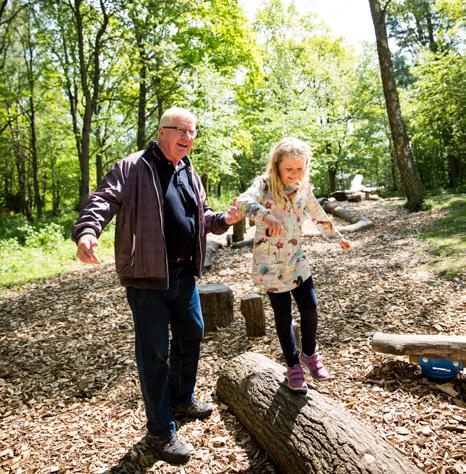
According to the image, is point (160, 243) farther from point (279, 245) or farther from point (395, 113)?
point (395, 113)

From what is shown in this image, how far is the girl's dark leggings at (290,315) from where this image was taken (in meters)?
2.82

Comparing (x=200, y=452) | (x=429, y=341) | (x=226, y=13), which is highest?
(x=226, y=13)

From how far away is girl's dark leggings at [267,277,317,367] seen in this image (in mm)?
2822

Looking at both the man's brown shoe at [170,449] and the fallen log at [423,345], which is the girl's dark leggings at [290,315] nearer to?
the fallen log at [423,345]

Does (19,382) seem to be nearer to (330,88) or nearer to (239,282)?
(239,282)

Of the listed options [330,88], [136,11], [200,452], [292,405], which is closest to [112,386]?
[200,452]

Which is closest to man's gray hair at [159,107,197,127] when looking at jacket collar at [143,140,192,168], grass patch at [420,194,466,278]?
jacket collar at [143,140,192,168]

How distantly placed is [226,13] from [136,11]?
628 cm

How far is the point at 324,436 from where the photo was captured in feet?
7.43

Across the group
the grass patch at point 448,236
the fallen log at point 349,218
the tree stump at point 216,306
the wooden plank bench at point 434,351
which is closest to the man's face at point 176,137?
the wooden plank bench at point 434,351

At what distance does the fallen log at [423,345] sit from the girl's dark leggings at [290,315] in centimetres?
79

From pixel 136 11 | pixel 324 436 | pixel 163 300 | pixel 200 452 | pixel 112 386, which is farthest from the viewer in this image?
pixel 136 11

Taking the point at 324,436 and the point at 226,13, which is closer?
the point at 324,436

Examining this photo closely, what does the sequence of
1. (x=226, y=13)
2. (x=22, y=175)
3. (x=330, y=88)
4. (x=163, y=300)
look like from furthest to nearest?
1. (x=330, y=88)
2. (x=22, y=175)
3. (x=226, y=13)
4. (x=163, y=300)
